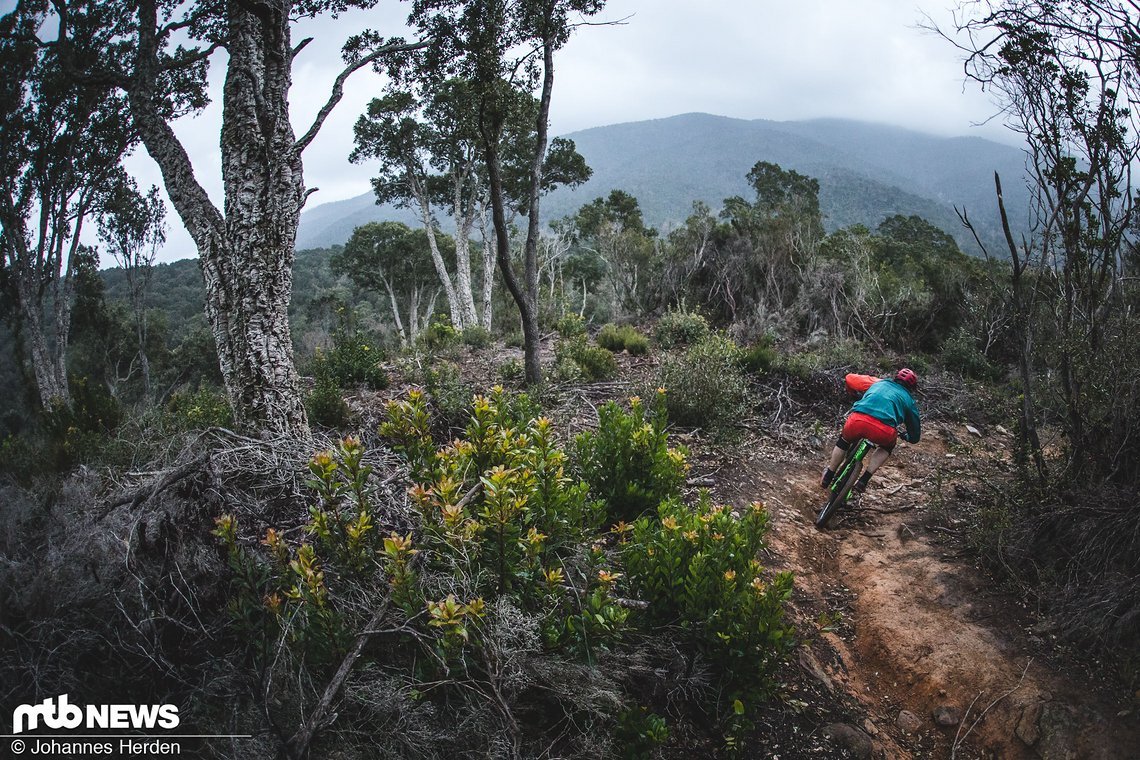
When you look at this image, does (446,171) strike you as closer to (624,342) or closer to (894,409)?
(624,342)

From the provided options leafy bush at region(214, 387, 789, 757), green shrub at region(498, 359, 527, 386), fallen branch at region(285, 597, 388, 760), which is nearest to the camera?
fallen branch at region(285, 597, 388, 760)

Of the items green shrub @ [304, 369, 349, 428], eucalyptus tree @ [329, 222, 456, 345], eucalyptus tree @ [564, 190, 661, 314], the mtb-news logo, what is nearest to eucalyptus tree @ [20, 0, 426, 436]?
green shrub @ [304, 369, 349, 428]

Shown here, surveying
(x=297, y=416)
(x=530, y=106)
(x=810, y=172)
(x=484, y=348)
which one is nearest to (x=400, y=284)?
(x=484, y=348)

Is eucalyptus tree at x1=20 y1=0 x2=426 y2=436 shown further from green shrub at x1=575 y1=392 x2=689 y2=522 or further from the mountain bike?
the mountain bike

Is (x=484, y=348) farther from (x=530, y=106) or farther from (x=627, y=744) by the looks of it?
(x=627, y=744)

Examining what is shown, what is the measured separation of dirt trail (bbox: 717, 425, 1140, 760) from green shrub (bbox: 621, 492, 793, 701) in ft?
1.67

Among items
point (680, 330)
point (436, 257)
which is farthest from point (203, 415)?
point (436, 257)

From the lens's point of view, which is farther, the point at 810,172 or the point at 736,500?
the point at 810,172

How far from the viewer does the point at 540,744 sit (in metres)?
2.14

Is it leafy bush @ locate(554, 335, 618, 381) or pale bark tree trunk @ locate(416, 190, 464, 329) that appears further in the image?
pale bark tree trunk @ locate(416, 190, 464, 329)

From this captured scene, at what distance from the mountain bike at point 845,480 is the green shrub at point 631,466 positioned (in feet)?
6.84

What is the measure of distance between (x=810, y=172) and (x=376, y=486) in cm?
17377

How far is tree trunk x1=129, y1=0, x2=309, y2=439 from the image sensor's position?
4094 millimetres

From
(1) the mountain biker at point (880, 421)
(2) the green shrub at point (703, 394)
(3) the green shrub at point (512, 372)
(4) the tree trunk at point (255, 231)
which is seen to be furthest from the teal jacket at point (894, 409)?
(4) the tree trunk at point (255, 231)
